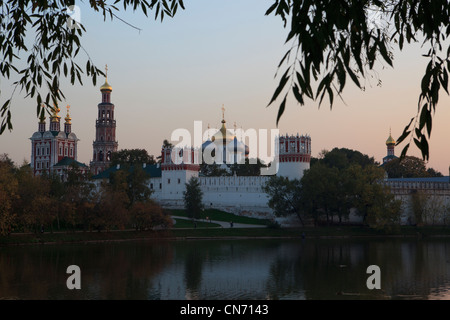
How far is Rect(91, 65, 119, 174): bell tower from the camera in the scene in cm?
9431

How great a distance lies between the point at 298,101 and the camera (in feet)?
19.3

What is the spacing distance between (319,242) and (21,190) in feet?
80.6

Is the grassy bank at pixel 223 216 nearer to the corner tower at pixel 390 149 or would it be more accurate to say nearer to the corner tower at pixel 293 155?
the corner tower at pixel 293 155

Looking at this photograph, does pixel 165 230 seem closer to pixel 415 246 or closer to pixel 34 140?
pixel 415 246

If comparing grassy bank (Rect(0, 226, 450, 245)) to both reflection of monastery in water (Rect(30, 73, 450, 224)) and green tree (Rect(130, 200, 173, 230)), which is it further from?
reflection of monastery in water (Rect(30, 73, 450, 224))

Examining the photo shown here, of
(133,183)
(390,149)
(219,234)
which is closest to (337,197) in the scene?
(219,234)

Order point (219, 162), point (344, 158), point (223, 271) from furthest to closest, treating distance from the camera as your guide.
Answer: point (219, 162) < point (344, 158) < point (223, 271)

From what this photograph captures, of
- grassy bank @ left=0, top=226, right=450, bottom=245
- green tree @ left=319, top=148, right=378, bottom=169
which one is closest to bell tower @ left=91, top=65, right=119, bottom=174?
green tree @ left=319, top=148, right=378, bottom=169

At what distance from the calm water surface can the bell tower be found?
165ft

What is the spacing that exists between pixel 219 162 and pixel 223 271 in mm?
60617

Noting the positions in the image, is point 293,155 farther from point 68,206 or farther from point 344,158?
point 68,206

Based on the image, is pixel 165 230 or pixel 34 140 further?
pixel 34 140

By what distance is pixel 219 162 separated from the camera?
91.1m

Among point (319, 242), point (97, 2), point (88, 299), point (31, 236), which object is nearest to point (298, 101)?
point (97, 2)
